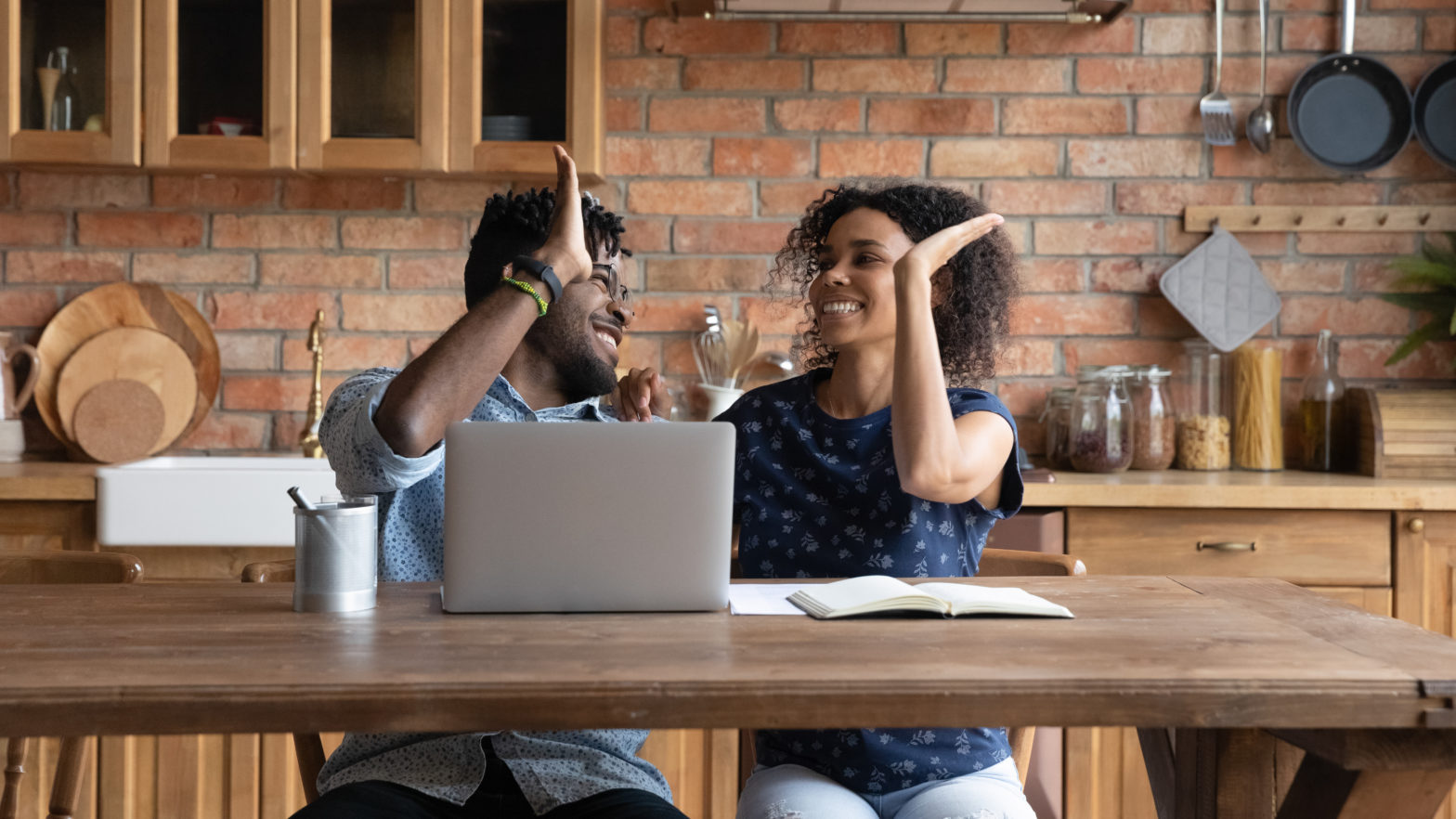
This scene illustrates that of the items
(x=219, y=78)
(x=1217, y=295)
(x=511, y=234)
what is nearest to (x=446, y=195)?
(x=219, y=78)

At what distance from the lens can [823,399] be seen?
1.65m

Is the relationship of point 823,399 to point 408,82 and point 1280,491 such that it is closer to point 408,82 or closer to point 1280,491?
point 1280,491

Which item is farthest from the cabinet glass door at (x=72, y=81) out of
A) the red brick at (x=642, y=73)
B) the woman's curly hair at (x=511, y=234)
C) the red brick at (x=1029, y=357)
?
the red brick at (x=1029, y=357)

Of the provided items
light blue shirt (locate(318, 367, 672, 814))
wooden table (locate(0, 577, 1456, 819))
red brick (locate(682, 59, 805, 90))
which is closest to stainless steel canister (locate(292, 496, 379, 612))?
wooden table (locate(0, 577, 1456, 819))

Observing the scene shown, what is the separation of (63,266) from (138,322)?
24cm

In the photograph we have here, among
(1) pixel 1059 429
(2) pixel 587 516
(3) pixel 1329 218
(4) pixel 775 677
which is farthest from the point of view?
(3) pixel 1329 218

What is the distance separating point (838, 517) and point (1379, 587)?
129 cm

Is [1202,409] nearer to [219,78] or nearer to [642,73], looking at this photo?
[642,73]

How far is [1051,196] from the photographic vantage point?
2773 millimetres

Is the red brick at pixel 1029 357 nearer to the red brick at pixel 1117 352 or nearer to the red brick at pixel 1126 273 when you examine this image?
the red brick at pixel 1117 352

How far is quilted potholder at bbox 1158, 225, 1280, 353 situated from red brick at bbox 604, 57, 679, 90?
1241 millimetres

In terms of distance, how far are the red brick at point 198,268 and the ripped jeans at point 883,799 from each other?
2.01 m

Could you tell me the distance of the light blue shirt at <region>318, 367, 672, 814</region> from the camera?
4.18ft

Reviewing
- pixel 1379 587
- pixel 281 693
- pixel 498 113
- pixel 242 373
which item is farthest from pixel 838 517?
pixel 242 373
